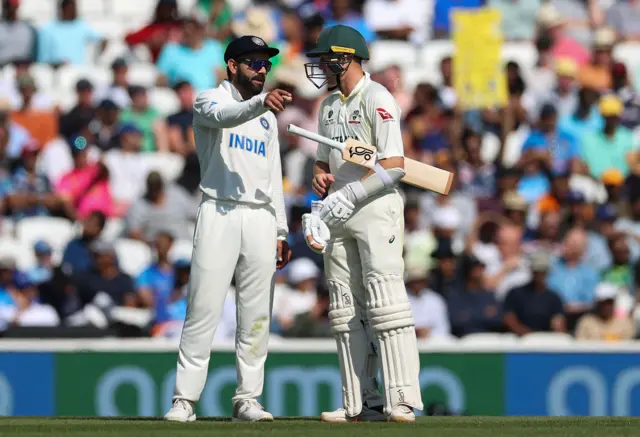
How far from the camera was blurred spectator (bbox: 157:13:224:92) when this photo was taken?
626 inches

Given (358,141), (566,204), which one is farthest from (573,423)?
(566,204)

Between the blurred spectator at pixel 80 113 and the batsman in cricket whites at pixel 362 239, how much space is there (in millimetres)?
7069

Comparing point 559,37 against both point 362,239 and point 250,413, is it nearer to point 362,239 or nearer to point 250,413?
point 362,239

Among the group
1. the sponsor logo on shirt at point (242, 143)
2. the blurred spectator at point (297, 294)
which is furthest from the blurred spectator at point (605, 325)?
the sponsor logo on shirt at point (242, 143)

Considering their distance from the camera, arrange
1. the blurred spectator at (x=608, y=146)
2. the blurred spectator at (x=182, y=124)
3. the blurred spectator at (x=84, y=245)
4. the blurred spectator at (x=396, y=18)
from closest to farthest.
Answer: the blurred spectator at (x=84, y=245) → the blurred spectator at (x=182, y=124) → the blurred spectator at (x=608, y=146) → the blurred spectator at (x=396, y=18)

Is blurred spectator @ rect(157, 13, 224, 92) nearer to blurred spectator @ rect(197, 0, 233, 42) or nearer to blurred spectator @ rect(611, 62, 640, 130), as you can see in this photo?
blurred spectator @ rect(197, 0, 233, 42)

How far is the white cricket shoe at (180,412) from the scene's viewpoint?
26.7ft

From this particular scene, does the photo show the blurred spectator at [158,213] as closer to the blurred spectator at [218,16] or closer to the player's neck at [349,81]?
the blurred spectator at [218,16]

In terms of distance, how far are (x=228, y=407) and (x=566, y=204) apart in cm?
472

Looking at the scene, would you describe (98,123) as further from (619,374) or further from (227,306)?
(619,374)

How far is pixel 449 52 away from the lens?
16766mm

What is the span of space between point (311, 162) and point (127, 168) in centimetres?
186

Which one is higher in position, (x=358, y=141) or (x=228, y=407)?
(x=358, y=141)

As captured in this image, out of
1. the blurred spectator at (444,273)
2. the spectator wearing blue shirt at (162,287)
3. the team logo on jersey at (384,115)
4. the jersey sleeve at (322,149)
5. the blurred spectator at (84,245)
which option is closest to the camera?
the team logo on jersey at (384,115)
